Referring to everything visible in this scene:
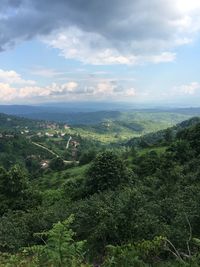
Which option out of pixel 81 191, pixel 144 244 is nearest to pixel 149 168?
pixel 81 191

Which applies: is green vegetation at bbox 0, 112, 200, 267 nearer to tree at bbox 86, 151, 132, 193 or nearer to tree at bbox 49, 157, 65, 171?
tree at bbox 86, 151, 132, 193

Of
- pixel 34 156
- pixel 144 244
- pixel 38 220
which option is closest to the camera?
pixel 144 244

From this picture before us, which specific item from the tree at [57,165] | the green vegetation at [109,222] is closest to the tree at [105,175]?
the green vegetation at [109,222]

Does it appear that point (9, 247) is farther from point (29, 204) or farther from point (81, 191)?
point (81, 191)

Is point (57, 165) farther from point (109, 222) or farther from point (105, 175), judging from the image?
point (109, 222)

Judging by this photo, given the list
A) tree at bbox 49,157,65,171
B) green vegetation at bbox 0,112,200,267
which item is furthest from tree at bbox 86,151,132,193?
tree at bbox 49,157,65,171

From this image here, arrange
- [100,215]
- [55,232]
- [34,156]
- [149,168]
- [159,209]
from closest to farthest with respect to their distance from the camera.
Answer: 1. [55,232]
2. [100,215]
3. [159,209]
4. [149,168]
5. [34,156]

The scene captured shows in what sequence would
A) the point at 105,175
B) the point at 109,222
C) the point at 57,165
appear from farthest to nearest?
1. the point at 57,165
2. the point at 105,175
3. the point at 109,222

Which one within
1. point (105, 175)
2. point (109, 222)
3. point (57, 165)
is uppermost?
point (109, 222)

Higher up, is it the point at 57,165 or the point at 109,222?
the point at 109,222

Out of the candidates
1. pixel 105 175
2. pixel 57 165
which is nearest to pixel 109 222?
pixel 105 175

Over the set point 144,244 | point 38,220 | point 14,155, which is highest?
point 144,244
